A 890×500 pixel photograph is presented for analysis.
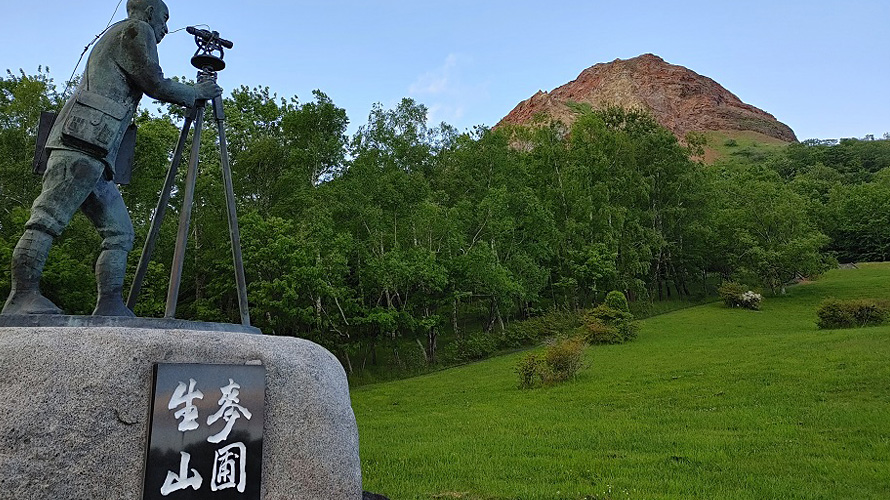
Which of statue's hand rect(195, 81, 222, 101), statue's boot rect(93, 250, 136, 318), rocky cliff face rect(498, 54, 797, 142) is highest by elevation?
rocky cliff face rect(498, 54, 797, 142)

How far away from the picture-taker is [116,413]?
3098 mm

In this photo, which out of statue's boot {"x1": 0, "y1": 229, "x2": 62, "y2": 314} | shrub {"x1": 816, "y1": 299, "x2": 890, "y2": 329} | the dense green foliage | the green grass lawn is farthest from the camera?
shrub {"x1": 816, "y1": 299, "x2": 890, "y2": 329}

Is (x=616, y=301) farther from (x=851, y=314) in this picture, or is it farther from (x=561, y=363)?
(x=561, y=363)

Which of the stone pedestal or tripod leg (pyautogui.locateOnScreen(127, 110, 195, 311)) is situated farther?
tripod leg (pyautogui.locateOnScreen(127, 110, 195, 311))

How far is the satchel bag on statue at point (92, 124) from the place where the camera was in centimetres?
390

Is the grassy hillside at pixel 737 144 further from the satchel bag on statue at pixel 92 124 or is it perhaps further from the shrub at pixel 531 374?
the satchel bag on statue at pixel 92 124

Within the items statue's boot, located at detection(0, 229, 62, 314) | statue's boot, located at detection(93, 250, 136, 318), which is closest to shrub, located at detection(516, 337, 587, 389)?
statue's boot, located at detection(93, 250, 136, 318)

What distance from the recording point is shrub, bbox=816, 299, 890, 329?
63.3 feet

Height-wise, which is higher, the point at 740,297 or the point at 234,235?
the point at 234,235

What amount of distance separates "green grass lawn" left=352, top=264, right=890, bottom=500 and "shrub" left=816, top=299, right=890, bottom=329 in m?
2.57

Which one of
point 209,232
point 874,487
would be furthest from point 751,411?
point 209,232

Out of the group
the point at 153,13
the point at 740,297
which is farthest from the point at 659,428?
the point at 740,297

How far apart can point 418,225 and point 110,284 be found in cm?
1849

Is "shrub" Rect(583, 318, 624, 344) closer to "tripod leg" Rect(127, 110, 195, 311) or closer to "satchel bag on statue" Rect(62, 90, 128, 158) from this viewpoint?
"tripod leg" Rect(127, 110, 195, 311)
